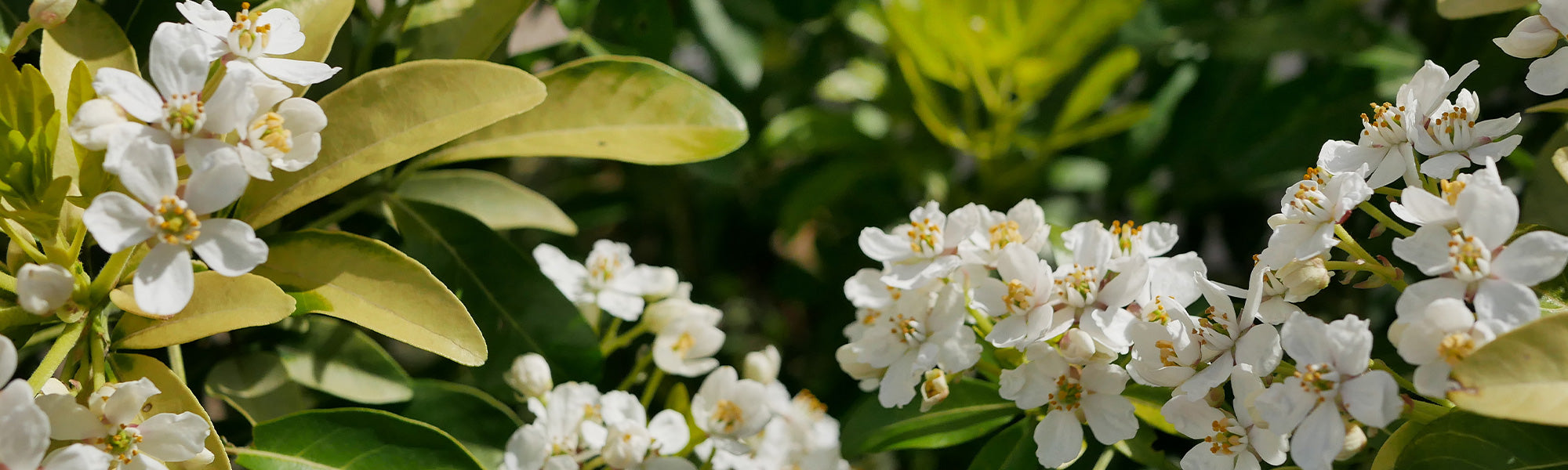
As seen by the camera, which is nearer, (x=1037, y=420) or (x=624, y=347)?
(x=1037, y=420)

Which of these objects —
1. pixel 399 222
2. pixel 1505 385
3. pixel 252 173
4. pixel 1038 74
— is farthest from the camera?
pixel 1038 74

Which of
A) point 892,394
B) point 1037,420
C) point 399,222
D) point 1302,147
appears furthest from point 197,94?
point 1302,147

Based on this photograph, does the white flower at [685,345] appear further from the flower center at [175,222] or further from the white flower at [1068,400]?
the flower center at [175,222]

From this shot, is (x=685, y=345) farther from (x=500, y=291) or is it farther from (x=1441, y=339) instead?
(x=1441, y=339)

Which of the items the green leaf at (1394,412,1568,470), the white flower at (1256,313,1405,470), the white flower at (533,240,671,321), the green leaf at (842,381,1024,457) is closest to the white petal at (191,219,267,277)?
the white flower at (533,240,671,321)

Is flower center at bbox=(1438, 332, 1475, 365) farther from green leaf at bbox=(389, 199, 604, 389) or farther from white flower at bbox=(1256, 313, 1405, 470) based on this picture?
green leaf at bbox=(389, 199, 604, 389)

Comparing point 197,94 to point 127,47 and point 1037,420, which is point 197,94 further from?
point 1037,420

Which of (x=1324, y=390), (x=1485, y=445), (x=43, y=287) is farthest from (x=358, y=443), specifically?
(x=1485, y=445)
